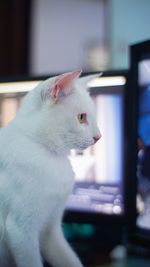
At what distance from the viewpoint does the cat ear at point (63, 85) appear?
51 cm

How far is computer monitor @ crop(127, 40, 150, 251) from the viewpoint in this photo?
2.24 ft

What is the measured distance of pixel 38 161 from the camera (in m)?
0.53

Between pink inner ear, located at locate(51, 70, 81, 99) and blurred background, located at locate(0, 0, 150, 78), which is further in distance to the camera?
blurred background, located at locate(0, 0, 150, 78)

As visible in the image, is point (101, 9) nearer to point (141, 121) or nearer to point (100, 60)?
point (100, 60)

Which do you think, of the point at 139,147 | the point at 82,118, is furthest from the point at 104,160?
the point at 82,118

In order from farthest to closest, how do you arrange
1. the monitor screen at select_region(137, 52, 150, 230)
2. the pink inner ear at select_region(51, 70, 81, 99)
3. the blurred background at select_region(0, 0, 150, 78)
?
the blurred background at select_region(0, 0, 150, 78), the monitor screen at select_region(137, 52, 150, 230), the pink inner ear at select_region(51, 70, 81, 99)

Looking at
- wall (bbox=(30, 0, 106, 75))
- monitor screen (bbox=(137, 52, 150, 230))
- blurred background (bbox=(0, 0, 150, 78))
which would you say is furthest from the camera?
wall (bbox=(30, 0, 106, 75))

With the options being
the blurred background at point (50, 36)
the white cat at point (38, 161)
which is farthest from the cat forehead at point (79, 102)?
the blurred background at point (50, 36)

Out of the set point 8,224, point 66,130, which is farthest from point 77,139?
point 8,224

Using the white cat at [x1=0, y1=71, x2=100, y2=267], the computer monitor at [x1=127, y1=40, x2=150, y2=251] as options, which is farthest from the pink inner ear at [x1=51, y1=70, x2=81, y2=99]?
the computer monitor at [x1=127, y1=40, x2=150, y2=251]

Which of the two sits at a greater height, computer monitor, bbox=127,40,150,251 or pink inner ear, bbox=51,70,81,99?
pink inner ear, bbox=51,70,81,99

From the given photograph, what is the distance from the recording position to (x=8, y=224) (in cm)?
52

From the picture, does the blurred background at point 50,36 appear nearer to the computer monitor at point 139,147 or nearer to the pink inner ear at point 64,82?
the computer monitor at point 139,147

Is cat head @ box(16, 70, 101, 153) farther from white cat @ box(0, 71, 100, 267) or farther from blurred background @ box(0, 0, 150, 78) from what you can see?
blurred background @ box(0, 0, 150, 78)
